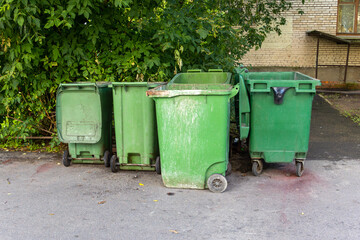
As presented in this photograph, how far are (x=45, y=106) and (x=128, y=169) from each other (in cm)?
194

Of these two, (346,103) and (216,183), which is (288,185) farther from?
(346,103)

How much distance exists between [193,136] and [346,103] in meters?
7.92

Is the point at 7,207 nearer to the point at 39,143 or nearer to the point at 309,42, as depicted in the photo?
the point at 39,143

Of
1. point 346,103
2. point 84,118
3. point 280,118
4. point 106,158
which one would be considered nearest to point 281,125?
point 280,118

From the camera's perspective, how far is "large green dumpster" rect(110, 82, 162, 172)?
4.76 m

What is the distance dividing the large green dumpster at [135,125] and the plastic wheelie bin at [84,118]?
10.2 inches

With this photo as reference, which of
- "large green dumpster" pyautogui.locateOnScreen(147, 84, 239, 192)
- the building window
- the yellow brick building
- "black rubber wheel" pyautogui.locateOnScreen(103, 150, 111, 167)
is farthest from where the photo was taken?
the building window

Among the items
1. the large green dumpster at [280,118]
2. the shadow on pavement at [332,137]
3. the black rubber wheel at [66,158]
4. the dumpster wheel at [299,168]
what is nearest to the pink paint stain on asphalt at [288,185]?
the dumpster wheel at [299,168]

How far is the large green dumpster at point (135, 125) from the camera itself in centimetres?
476

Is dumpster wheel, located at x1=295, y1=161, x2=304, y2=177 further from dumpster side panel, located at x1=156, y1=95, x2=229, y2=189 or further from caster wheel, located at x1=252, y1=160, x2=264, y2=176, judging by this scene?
dumpster side panel, located at x1=156, y1=95, x2=229, y2=189

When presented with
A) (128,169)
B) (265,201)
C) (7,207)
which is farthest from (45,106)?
(265,201)

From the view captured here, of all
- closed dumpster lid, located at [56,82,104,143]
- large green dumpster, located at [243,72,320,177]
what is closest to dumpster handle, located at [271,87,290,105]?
large green dumpster, located at [243,72,320,177]

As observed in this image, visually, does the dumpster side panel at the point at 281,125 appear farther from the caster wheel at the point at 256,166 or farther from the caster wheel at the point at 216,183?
the caster wheel at the point at 216,183

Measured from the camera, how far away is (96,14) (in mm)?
5633
